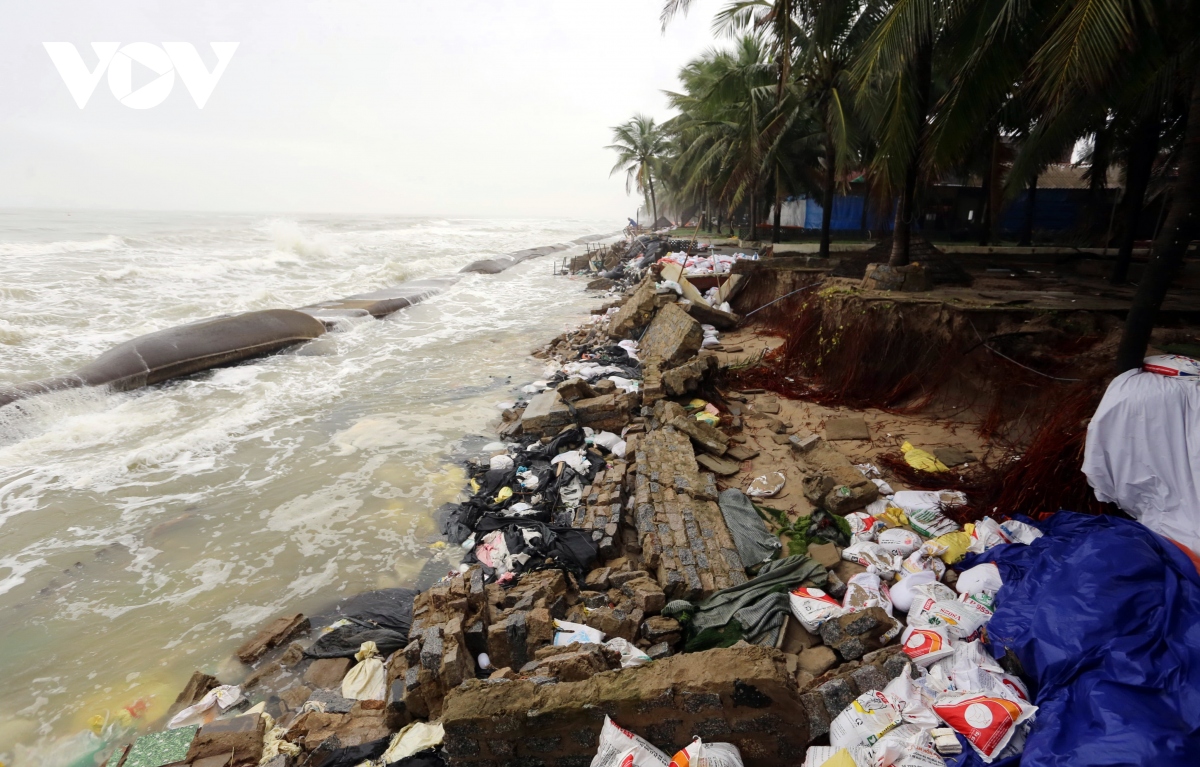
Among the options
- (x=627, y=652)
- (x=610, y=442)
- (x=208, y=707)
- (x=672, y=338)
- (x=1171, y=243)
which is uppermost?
(x=1171, y=243)

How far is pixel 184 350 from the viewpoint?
10281mm

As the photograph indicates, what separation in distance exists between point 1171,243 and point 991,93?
2460 mm

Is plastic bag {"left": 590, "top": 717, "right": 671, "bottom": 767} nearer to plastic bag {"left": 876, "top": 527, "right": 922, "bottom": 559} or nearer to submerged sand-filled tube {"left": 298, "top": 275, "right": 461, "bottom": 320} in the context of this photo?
plastic bag {"left": 876, "top": 527, "right": 922, "bottom": 559}

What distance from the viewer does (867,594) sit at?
3408mm

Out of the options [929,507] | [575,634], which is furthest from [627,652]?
[929,507]

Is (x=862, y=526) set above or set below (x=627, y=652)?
above

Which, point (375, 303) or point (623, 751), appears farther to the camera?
point (375, 303)

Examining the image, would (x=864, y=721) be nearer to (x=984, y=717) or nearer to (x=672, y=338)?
(x=984, y=717)

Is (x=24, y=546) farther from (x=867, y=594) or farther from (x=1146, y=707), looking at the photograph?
(x=1146, y=707)

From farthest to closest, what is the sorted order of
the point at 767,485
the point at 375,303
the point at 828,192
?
the point at 375,303 < the point at 828,192 < the point at 767,485

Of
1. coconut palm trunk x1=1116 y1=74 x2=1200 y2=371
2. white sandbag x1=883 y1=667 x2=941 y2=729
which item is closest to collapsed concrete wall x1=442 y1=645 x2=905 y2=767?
white sandbag x1=883 y1=667 x2=941 y2=729

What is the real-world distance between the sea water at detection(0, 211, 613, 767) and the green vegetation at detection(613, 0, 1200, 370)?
19.9 feet

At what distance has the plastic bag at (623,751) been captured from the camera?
2133mm

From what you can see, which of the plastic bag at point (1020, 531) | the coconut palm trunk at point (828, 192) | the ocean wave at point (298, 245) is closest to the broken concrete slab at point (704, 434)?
the plastic bag at point (1020, 531)
